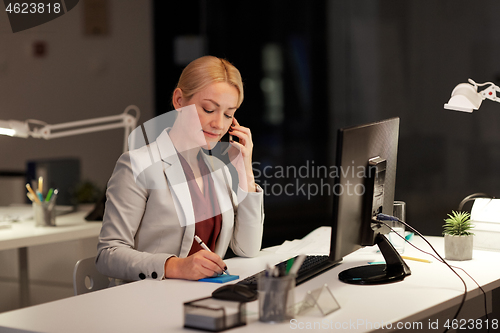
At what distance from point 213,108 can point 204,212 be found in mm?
349

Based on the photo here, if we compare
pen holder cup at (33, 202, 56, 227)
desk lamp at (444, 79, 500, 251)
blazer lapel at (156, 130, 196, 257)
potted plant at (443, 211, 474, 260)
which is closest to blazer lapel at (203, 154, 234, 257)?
blazer lapel at (156, 130, 196, 257)

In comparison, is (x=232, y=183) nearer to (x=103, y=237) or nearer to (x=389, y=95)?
(x=103, y=237)

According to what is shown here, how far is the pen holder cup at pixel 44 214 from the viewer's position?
9.07ft

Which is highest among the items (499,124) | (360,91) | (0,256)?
(360,91)

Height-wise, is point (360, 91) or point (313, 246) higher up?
point (360, 91)

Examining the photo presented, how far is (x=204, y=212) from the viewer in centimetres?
182

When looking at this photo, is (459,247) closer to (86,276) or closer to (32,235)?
(86,276)

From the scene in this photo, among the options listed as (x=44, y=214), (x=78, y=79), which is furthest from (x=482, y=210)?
(x=78, y=79)

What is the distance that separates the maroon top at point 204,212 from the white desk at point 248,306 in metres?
0.22

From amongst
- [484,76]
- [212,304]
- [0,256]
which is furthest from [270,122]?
[212,304]

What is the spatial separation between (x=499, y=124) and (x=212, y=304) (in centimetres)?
170

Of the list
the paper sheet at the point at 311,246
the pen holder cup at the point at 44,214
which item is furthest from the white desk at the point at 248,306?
the pen holder cup at the point at 44,214

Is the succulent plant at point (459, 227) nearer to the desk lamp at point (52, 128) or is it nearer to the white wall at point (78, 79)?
the desk lamp at point (52, 128)

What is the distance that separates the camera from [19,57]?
3.58 metres
